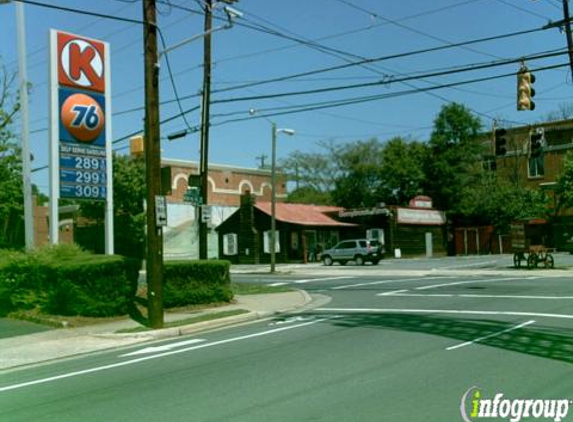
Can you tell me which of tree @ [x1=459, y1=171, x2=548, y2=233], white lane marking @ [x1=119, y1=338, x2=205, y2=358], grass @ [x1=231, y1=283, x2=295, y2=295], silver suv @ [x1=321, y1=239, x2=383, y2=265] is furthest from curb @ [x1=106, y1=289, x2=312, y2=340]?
tree @ [x1=459, y1=171, x2=548, y2=233]

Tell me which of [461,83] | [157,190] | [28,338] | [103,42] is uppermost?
[103,42]

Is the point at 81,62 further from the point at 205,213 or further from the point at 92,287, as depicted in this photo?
the point at 92,287

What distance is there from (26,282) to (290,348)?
9177 mm

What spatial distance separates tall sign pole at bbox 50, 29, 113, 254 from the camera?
19.2 meters

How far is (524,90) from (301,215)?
1369 inches

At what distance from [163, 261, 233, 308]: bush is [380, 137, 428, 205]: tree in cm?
4539

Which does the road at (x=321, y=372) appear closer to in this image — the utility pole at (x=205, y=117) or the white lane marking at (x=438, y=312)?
the white lane marking at (x=438, y=312)

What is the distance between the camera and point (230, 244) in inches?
2116

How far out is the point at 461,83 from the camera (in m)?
19.7

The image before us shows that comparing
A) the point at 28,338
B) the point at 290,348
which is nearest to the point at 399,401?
the point at 290,348

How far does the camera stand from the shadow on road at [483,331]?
33.1 ft

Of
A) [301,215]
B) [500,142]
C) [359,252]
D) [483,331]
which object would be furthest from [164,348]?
[301,215]

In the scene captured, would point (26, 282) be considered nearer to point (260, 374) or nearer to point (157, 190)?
point (157, 190)

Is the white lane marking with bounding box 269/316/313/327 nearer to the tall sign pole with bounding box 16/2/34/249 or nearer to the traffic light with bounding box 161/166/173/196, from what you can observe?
the traffic light with bounding box 161/166/173/196
